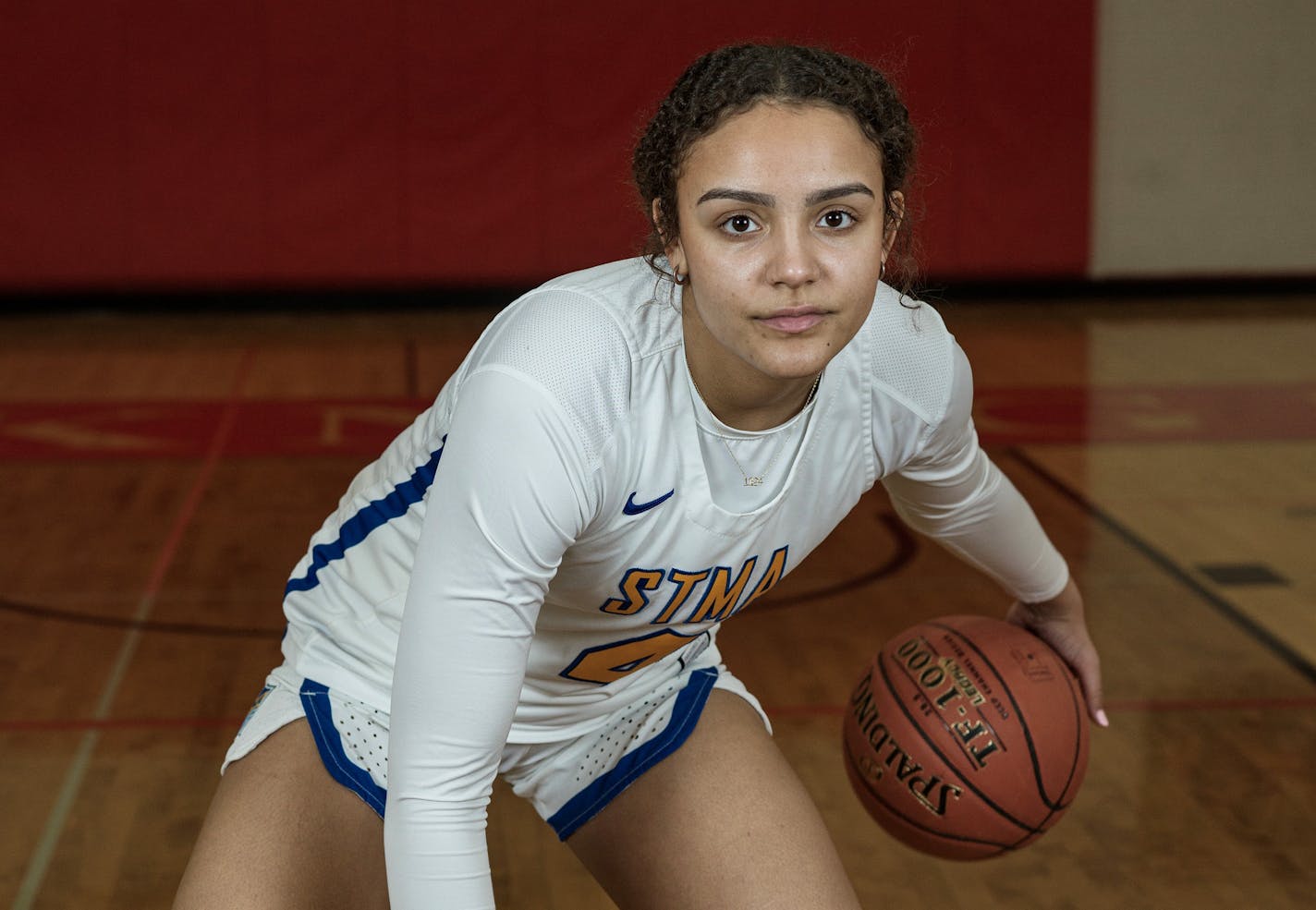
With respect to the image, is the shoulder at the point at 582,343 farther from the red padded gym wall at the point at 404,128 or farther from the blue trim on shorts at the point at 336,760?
the red padded gym wall at the point at 404,128

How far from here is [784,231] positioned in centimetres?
146

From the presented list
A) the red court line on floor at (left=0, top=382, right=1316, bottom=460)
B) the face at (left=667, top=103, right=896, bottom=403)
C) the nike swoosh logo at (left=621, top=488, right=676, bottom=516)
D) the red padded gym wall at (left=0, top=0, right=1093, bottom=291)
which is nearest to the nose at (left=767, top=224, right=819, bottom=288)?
the face at (left=667, top=103, right=896, bottom=403)

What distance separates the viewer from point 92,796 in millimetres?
2721

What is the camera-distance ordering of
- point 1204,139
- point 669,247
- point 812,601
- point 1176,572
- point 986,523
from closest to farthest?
point 669,247 < point 986,523 < point 812,601 < point 1176,572 < point 1204,139

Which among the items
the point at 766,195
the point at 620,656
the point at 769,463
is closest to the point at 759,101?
the point at 766,195

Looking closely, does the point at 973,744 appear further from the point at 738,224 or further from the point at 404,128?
the point at 404,128

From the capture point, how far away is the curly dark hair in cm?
148

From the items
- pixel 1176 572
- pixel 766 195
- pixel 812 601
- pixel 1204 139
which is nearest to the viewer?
pixel 766 195

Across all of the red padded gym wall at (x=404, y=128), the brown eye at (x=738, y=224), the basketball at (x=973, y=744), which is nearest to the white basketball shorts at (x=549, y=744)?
the basketball at (x=973, y=744)

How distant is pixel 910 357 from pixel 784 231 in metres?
0.36

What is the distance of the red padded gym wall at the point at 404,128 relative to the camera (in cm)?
805

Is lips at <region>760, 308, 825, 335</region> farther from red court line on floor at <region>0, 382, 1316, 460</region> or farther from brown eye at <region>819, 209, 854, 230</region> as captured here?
red court line on floor at <region>0, 382, 1316, 460</region>

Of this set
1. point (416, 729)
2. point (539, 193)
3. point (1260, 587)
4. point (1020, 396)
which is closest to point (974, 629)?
point (416, 729)

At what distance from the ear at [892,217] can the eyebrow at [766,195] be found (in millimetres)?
132
